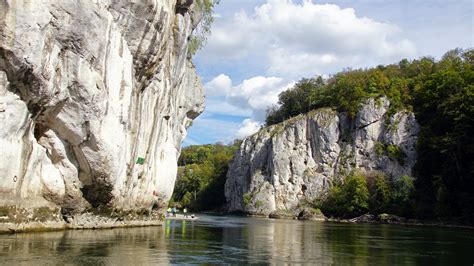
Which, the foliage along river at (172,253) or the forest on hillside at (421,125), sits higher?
the forest on hillside at (421,125)

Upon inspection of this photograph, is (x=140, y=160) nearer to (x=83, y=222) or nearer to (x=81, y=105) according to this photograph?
(x=83, y=222)

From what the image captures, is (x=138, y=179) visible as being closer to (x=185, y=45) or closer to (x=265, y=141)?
(x=185, y=45)

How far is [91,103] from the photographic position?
29.5 m

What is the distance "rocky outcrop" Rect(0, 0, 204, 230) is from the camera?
23.5m

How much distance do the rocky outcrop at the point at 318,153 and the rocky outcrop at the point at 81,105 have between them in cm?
6971

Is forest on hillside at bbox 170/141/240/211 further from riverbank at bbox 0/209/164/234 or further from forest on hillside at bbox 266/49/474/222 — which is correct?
riverbank at bbox 0/209/164/234

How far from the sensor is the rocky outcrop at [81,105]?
23500 millimetres

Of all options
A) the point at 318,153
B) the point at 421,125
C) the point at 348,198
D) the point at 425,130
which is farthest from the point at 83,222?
the point at 318,153

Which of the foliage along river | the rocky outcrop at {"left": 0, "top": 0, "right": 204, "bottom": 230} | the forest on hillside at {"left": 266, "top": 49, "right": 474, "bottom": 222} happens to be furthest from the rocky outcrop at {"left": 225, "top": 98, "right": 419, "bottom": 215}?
the foliage along river

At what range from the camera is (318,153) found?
11356cm

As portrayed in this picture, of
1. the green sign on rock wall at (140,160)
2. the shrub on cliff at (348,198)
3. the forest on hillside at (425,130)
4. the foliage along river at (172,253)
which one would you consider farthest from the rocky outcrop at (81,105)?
the shrub on cliff at (348,198)

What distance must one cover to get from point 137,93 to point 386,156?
7503 centimetres

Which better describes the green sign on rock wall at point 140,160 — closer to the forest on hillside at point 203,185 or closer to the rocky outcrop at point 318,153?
the rocky outcrop at point 318,153

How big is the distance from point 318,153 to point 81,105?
3522 inches
